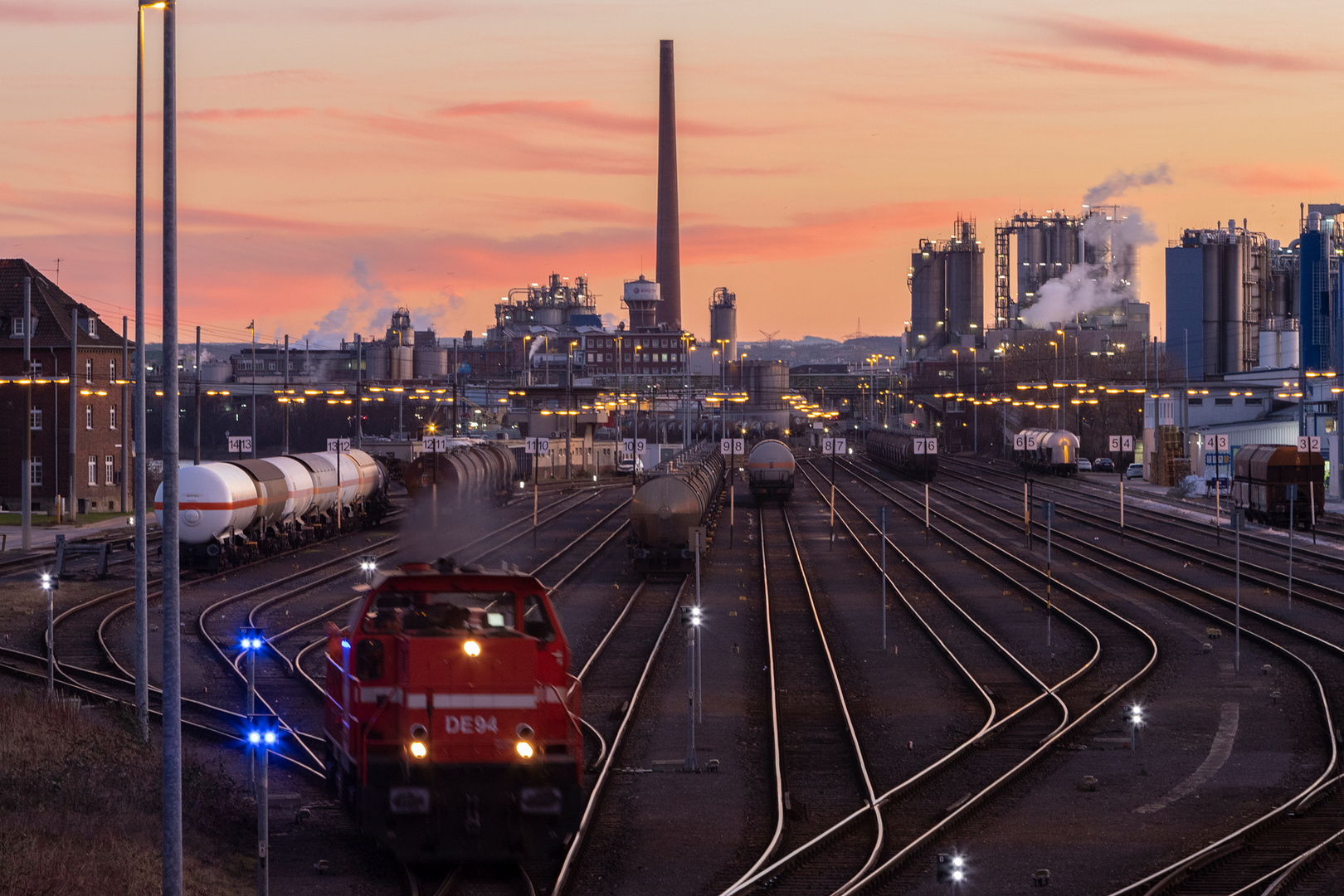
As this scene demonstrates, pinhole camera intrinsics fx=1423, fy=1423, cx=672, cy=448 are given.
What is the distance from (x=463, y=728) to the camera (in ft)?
41.3

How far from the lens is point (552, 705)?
12828 millimetres

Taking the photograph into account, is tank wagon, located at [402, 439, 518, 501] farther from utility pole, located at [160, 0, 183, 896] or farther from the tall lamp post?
utility pole, located at [160, 0, 183, 896]

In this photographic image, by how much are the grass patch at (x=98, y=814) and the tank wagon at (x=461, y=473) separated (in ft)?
103

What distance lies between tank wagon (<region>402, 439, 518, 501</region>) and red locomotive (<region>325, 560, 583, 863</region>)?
36.5 metres

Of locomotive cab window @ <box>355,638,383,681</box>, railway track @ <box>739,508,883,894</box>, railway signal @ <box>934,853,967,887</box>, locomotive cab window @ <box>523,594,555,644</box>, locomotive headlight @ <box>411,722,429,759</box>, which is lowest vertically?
railway track @ <box>739,508,883,894</box>

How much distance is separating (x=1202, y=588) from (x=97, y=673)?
2635 cm

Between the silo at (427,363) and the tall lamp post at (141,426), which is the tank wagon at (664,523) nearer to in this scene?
the tall lamp post at (141,426)

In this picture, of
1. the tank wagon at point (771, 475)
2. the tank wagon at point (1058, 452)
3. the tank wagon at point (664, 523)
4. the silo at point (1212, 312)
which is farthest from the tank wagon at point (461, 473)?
the silo at point (1212, 312)

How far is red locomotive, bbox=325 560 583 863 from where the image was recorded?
40.7 ft

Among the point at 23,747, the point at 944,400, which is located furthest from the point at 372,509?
the point at 944,400

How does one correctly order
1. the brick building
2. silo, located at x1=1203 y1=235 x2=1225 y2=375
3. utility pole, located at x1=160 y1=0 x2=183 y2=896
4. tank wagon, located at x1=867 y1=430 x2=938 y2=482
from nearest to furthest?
utility pole, located at x1=160 y1=0 x2=183 y2=896 < the brick building < tank wagon, located at x1=867 y1=430 x2=938 y2=482 < silo, located at x1=1203 y1=235 x2=1225 y2=375

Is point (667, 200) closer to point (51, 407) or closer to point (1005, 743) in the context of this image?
point (51, 407)

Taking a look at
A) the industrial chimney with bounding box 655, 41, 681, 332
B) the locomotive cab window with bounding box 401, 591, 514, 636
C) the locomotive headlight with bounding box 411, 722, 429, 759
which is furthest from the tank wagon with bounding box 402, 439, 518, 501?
the industrial chimney with bounding box 655, 41, 681, 332

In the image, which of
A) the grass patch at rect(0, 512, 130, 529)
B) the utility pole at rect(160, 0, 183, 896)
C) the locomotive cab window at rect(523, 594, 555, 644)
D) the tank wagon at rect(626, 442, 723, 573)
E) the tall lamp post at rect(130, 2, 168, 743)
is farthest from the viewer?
the grass patch at rect(0, 512, 130, 529)
